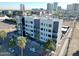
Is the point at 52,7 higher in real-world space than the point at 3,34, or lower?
higher

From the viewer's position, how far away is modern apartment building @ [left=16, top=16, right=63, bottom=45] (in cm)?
261

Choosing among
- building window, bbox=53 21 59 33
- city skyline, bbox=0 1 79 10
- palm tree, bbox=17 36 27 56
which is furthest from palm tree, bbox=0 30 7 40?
building window, bbox=53 21 59 33

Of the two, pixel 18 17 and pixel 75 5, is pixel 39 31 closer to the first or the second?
pixel 18 17

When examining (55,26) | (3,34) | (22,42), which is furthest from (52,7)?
(3,34)

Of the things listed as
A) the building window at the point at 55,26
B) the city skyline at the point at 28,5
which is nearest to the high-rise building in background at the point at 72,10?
the city skyline at the point at 28,5

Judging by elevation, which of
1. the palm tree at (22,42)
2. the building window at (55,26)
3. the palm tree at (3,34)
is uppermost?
the building window at (55,26)

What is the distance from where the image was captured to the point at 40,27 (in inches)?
104

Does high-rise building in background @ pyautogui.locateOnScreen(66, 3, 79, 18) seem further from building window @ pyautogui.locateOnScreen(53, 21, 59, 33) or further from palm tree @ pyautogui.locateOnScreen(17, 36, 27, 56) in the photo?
palm tree @ pyautogui.locateOnScreen(17, 36, 27, 56)

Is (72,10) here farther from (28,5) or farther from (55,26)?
(28,5)

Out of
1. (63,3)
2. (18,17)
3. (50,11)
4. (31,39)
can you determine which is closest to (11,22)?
(18,17)

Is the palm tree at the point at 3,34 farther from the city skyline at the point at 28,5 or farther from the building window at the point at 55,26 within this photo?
the building window at the point at 55,26

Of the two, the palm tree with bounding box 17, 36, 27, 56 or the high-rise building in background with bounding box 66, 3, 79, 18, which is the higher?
the high-rise building in background with bounding box 66, 3, 79, 18

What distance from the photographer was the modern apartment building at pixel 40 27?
103 inches

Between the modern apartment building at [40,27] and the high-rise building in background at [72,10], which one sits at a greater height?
the high-rise building in background at [72,10]
